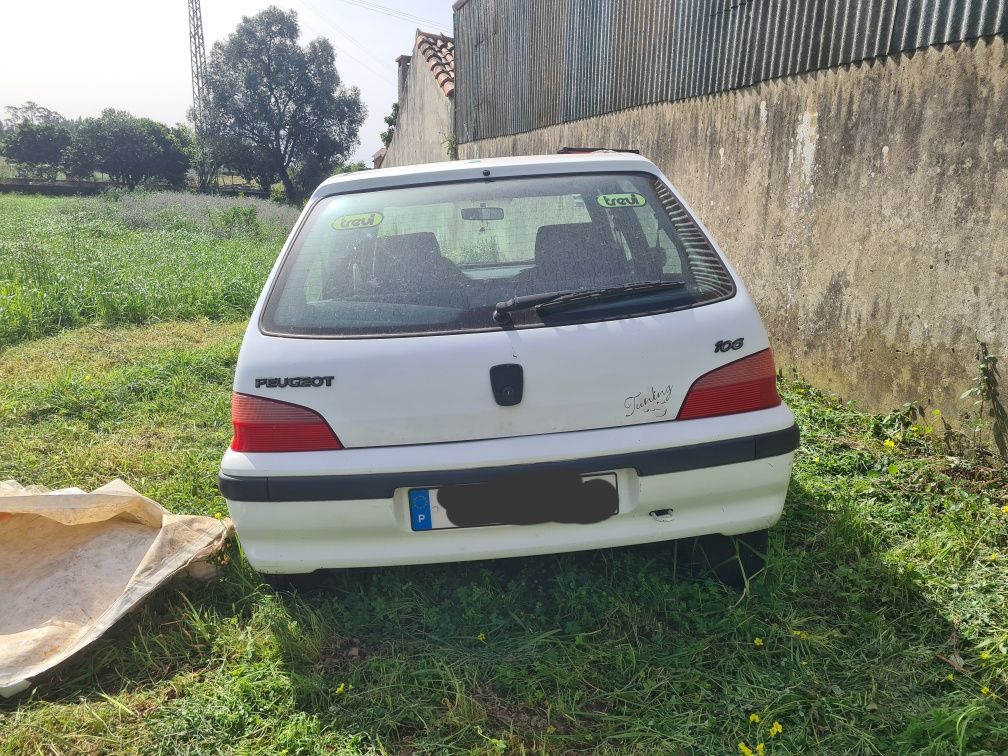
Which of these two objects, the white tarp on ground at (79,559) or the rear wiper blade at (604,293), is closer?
the rear wiper blade at (604,293)

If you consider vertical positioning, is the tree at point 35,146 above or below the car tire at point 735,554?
above

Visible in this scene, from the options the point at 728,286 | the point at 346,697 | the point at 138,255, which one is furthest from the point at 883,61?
the point at 138,255

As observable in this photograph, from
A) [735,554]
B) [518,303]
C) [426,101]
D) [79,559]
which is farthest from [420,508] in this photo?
[426,101]

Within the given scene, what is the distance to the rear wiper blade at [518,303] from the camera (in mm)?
2410

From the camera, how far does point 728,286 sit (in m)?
2.60

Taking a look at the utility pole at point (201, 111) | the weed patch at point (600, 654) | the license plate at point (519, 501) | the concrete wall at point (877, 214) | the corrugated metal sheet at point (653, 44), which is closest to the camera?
the weed patch at point (600, 654)

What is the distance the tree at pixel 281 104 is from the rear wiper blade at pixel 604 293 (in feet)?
161

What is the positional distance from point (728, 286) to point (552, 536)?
102cm

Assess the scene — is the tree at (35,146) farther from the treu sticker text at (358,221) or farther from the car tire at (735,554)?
the car tire at (735,554)

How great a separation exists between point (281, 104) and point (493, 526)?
5286 centimetres

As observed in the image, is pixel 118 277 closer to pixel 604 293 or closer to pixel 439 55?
pixel 604 293

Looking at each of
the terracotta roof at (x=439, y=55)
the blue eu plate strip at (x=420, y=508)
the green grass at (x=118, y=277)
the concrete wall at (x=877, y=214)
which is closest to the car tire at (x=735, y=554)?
the blue eu plate strip at (x=420, y=508)

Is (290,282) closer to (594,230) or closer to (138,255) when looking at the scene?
(594,230)

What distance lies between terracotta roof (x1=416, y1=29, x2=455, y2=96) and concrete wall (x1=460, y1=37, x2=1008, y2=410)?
1185cm
